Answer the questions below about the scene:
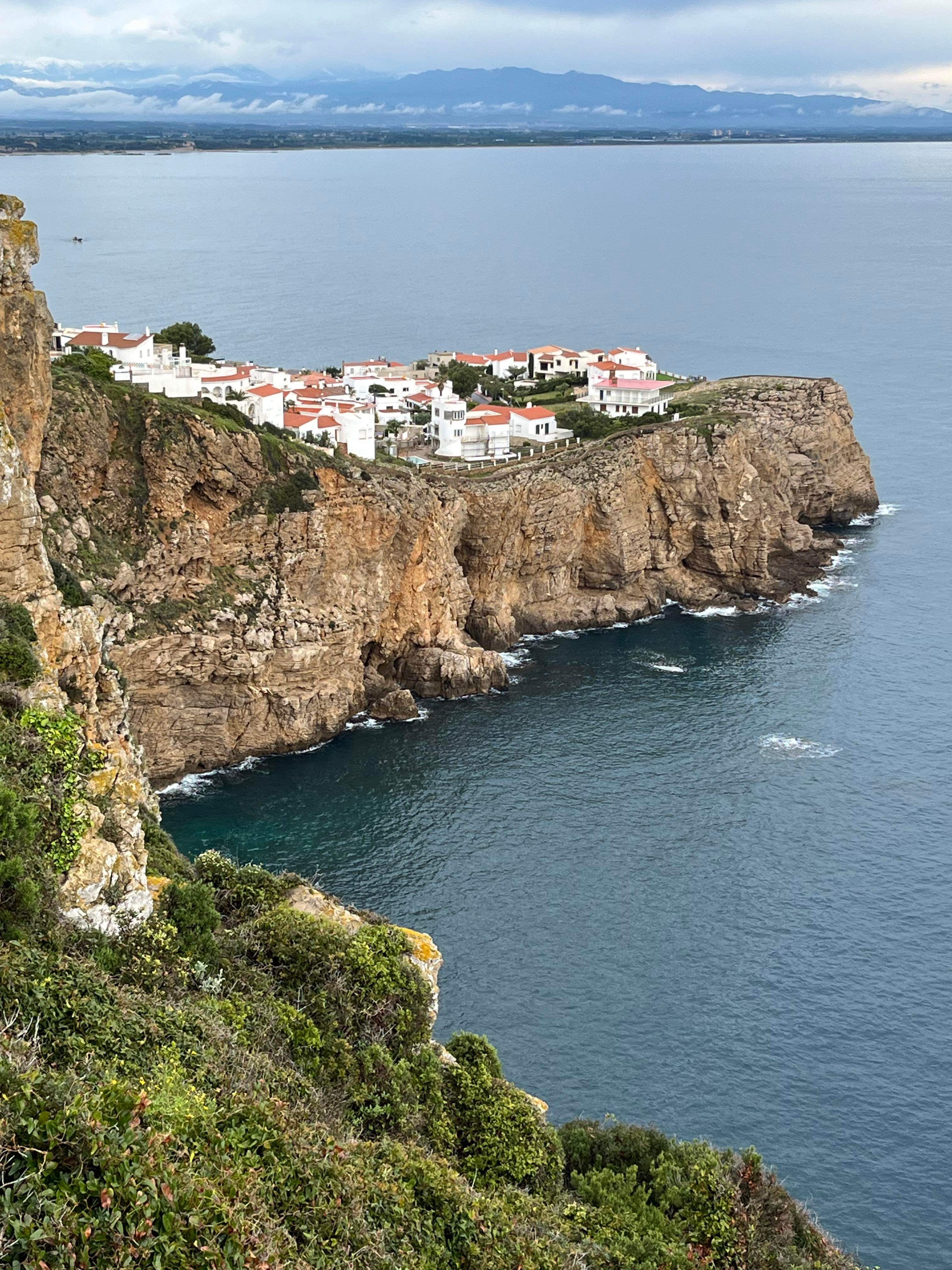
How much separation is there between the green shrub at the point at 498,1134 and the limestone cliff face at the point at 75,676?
6.50 m

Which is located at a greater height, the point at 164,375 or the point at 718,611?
the point at 164,375

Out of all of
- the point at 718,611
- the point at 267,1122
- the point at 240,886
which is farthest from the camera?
the point at 718,611

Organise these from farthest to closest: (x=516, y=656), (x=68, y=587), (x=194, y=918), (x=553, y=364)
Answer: (x=553, y=364) < (x=516, y=656) < (x=68, y=587) < (x=194, y=918)

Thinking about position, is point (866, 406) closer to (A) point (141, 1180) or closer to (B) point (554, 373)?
(B) point (554, 373)

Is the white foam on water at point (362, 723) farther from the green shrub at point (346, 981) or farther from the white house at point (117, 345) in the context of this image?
the green shrub at point (346, 981)

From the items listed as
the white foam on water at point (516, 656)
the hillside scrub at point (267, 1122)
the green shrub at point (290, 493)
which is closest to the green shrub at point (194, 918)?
the hillside scrub at point (267, 1122)

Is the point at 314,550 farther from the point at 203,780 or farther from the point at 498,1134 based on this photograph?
the point at 498,1134

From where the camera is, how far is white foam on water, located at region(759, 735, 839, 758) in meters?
51.9

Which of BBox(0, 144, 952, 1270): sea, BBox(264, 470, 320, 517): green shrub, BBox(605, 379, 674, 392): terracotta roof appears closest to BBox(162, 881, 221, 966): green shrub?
BBox(0, 144, 952, 1270): sea

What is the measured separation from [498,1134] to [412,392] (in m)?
66.9

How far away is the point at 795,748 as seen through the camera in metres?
52.6

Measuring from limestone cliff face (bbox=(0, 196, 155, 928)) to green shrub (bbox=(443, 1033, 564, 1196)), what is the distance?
6502 mm

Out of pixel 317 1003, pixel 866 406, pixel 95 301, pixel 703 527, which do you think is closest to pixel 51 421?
pixel 317 1003

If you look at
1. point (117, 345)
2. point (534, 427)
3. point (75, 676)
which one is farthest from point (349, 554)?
point (75, 676)
